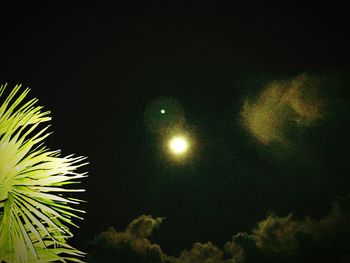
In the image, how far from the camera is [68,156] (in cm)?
305

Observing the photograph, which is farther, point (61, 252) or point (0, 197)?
point (61, 252)

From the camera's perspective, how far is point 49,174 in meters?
2.90

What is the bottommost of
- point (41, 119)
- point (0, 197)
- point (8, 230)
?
point (8, 230)

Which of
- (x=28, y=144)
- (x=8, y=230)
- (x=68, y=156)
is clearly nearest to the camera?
(x=8, y=230)

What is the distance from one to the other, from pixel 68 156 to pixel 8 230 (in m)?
0.81

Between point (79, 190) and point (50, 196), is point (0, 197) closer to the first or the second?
point (50, 196)

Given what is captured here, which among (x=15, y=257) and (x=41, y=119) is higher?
(x=41, y=119)

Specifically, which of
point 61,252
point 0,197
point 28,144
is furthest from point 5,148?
point 61,252

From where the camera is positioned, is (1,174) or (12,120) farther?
(12,120)

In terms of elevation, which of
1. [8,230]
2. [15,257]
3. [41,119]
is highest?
[41,119]

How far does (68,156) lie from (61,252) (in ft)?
3.22

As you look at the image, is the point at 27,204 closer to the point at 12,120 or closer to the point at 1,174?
the point at 1,174

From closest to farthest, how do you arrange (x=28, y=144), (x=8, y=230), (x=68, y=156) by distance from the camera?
(x=8, y=230), (x=28, y=144), (x=68, y=156)

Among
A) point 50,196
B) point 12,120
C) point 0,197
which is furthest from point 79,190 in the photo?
point 12,120
